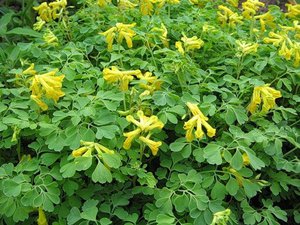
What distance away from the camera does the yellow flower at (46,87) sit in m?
1.95

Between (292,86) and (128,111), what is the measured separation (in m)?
0.91

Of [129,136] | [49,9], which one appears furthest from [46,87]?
[49,9]

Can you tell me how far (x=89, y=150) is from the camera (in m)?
1.77

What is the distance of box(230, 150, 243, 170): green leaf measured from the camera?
73.0 inches

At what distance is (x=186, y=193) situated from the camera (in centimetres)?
188

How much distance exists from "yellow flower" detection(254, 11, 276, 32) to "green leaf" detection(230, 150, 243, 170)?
1.05 metres

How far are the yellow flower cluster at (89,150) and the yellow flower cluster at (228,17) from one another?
1209 mm

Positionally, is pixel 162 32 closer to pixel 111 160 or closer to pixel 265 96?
pixel 265 96

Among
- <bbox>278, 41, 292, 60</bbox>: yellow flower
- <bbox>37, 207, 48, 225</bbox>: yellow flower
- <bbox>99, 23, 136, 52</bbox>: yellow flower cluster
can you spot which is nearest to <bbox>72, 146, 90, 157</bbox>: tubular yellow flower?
<bbox>37, 207, 48, 225</bbox>: yellow flower

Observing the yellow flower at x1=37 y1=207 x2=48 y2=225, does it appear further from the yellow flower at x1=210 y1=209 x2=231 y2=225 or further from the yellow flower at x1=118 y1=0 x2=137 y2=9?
the yellow flower at x1=118 y1=0 x2=137 y2=9

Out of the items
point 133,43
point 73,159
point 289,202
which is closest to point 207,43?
point 133,43

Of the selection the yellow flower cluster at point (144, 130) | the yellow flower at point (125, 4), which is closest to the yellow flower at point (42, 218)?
the yellow flower cluster at point (144, 130)

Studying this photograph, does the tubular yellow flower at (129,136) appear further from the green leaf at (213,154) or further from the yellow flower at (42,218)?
the yellow flower at (42,218)

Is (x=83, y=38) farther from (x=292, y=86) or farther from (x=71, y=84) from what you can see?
(x=292, y=86)
